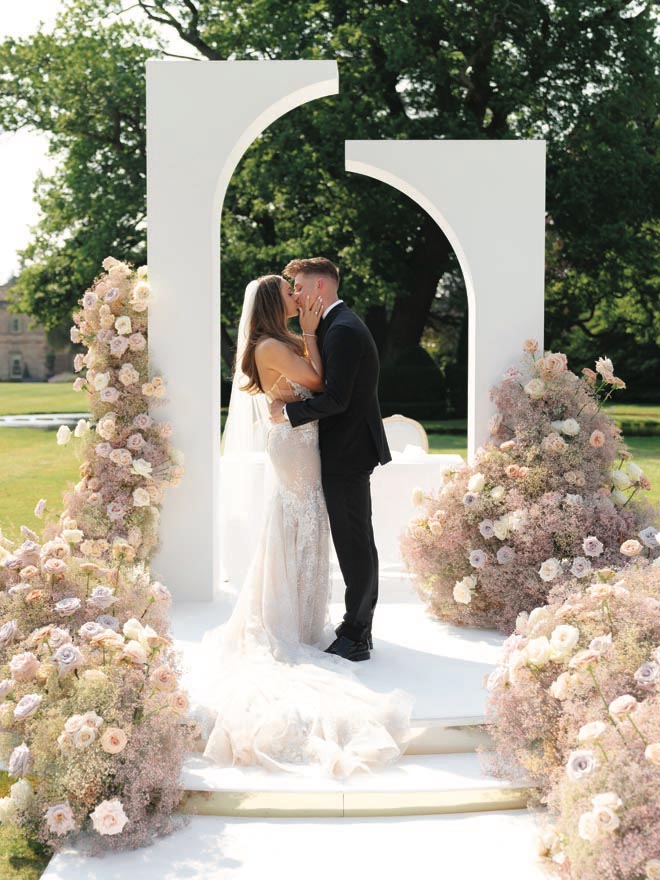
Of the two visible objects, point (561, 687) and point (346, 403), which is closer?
point (561, 687)

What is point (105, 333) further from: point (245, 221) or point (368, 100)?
point (245, 221)

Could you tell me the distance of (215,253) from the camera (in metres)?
6.25

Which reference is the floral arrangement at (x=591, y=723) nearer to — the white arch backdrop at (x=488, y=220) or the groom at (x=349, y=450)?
the groom at (x=349, y=450)

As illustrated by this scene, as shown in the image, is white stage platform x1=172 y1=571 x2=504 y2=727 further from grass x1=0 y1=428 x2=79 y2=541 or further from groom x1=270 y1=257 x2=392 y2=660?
grass x1=0 y1=428 x2=79 y2=541

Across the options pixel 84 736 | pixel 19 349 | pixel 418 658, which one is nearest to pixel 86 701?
pixel 84 736

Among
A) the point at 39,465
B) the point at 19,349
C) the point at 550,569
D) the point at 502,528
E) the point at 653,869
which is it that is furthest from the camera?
the point at 19,349

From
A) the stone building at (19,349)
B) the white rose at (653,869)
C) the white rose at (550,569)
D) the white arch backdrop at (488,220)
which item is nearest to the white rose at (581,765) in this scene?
the white rose at (653,869)

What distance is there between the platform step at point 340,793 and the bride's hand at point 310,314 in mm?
2106

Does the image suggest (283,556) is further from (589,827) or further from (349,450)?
(589,827)

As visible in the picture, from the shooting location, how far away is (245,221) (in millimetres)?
20781

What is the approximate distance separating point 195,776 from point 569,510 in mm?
2748

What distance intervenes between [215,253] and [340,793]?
3.80 meters

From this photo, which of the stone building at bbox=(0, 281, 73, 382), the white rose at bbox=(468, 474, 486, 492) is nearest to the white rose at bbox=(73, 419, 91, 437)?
the white rose at bbox=(468, 474, 486, 492)

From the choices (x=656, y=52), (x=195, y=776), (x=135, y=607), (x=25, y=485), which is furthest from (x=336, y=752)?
(x=656, y=52)
